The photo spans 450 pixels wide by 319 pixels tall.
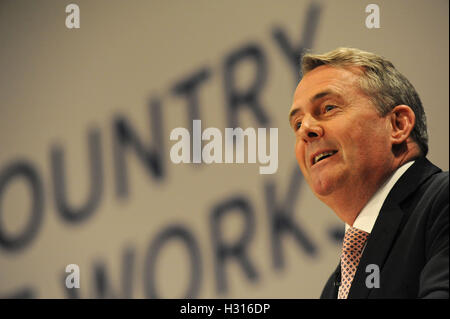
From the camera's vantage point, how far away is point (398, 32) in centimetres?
193

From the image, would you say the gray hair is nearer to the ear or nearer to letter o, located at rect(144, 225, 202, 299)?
the ear

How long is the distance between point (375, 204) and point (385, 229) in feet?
0.47

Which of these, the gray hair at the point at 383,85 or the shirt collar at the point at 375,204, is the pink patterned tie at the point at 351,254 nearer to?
the shirt collar at the point at 375,204

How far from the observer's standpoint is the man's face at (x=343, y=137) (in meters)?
1.36

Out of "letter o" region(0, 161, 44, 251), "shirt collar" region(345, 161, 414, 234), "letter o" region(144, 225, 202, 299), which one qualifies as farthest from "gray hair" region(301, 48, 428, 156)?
"letter o" region(0, 161, 44, 251)

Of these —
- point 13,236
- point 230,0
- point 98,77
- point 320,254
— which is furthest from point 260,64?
point 13,236

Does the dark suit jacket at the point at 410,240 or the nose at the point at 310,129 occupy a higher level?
the nose at the point at 310,129

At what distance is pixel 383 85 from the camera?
1383 millimetres

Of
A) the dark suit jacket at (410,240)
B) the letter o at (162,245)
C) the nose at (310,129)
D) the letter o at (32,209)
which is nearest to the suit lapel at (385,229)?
the dark suit jacket at (410,240)

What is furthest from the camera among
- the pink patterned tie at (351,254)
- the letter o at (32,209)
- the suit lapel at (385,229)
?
the letter o at (32,209)

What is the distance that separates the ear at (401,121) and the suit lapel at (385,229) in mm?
121

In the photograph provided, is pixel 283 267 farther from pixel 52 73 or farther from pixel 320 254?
pixel 52 73
